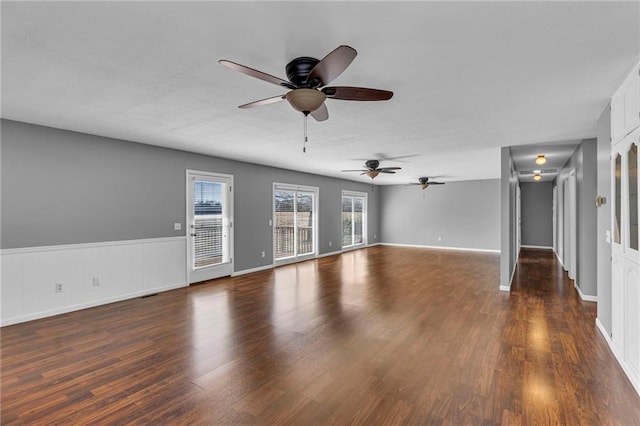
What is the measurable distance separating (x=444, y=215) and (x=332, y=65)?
1043 centimetres

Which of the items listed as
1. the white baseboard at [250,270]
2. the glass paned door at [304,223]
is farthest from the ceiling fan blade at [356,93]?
the glass paned door at [304,223]

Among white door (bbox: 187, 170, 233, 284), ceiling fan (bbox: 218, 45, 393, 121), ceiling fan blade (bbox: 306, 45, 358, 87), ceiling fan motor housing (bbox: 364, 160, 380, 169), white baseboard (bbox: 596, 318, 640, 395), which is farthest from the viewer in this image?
ceiling fan motor housing (bbox: 364, 160, 380, 169)

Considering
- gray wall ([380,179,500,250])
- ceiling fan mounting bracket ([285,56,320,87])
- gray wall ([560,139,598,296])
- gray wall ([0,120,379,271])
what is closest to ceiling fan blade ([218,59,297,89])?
ceiling fan mounting bracket ([285,56,320,87])

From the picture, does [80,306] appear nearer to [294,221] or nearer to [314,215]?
[294,221]

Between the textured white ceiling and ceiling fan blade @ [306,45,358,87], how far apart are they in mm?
195

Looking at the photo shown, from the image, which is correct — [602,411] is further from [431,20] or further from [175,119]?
[175,119]

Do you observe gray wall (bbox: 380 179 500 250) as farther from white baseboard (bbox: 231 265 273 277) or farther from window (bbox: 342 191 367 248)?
white baseboard (bbox: 231 265 273 277)

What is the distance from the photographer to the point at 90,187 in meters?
4.42

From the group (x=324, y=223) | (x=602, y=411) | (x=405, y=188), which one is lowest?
(x=602, y=411)

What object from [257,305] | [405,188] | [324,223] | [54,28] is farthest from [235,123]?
[405,188]

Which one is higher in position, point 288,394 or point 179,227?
point 179,227

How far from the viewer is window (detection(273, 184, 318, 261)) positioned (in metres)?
7.78

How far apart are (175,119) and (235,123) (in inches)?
27.5

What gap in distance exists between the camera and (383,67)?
234cm
